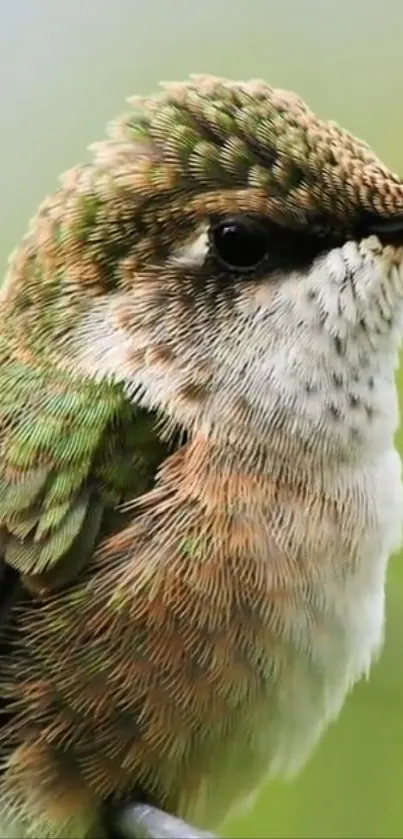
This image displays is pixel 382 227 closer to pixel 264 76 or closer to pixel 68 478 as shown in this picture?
pixel 68 478

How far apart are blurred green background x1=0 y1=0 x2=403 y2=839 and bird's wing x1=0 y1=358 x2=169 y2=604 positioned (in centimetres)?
41

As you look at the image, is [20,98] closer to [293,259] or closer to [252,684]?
[293,259]

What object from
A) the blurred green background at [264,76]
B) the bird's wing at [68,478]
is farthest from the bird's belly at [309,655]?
the blurred green background at [264,76]

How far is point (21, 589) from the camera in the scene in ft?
2.35

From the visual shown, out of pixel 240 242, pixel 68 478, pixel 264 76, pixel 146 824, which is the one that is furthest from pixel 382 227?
pixel 264 76

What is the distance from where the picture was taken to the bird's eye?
708mm

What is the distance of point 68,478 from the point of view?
0.72 m

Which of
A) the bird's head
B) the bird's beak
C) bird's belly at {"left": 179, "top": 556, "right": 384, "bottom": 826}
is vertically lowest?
the bird's beak

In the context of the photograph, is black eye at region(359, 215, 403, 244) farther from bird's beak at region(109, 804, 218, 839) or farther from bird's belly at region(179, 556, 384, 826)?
bird's beak at region(109, 804, 218, 839)

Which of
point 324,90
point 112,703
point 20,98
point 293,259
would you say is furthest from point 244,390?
point 20,98

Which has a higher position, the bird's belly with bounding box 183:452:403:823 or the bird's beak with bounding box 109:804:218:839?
the bird's belly with bounding box 183:452:403:823

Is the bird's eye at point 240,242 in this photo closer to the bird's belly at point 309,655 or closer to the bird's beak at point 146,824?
the bird's belly at point 309,655

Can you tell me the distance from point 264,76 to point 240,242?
0.50 meters

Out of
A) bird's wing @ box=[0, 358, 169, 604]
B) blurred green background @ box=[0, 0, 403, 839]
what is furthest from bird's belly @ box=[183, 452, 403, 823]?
blurred green background @ box=[0, 0, 403, 839]
